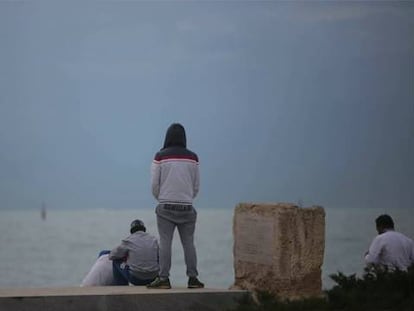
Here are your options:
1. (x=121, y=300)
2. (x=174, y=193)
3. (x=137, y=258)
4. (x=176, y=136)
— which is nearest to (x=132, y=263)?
(x=137, y=258)

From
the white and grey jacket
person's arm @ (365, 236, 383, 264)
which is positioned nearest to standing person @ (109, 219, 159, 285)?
the white and grey jacket

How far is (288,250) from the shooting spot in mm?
14156

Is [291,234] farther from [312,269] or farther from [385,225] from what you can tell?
[385,225]

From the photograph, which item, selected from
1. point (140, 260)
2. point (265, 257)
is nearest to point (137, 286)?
point (140, 260)

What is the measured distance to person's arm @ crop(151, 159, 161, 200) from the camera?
47.2 feet

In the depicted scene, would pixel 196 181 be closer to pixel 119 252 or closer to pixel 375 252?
pixel 119 252

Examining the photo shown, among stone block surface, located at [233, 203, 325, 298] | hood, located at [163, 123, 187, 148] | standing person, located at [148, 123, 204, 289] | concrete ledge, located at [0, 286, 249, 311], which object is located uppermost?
hood, located at [163, 123, 187, 148]

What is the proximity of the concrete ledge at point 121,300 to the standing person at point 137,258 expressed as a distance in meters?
1.23

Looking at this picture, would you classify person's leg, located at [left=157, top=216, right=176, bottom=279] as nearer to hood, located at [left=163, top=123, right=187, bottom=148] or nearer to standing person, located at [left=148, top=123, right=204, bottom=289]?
standing person, located at [left=148, top=123, right=204, bottom=289]

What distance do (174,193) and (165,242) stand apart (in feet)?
1.88

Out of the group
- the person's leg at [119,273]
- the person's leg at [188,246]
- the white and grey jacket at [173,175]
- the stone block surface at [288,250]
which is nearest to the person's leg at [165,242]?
the person's leg at [188,246]

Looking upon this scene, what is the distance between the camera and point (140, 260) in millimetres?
15312

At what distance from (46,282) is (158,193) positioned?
4689 cm

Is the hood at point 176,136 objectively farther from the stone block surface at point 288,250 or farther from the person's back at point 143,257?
the person's back at point 143,257
